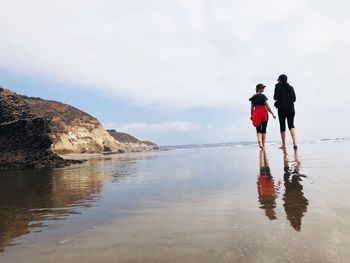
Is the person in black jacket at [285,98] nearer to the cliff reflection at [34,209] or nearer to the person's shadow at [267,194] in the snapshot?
the person's shadow at [267,194]

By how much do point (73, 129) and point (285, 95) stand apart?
61.8 m

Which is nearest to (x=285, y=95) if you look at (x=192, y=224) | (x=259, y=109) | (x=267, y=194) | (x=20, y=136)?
(x=259, y=109)

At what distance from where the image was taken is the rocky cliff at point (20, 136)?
18.7m

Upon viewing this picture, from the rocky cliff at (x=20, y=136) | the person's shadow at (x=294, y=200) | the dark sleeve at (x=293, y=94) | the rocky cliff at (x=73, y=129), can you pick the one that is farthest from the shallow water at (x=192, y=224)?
the rocky cliff at (x=73, y=129)

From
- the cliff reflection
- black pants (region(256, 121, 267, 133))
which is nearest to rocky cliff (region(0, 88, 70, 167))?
black pants (region(256, 121, 267, 133))

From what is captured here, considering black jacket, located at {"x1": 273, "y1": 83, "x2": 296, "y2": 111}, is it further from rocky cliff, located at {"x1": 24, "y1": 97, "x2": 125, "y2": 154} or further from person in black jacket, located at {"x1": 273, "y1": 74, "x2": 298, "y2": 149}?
rocky cliff, located at {"x1": 24, "y1": 97, "x2": 125, "y2": 154}

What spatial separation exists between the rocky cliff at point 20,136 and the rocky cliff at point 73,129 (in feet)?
123

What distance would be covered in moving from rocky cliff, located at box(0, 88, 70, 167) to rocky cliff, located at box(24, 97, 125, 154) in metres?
37.4

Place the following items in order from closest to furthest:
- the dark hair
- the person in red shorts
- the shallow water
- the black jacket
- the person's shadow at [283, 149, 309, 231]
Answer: the shallow water < the person's shadow at [283, 149, 309, 231] < the dark hair < the black jacket < the person in red shorts

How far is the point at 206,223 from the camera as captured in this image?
3.31 meters

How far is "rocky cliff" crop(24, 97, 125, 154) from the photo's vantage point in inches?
2373

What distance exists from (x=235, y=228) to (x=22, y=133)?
18954 millimetres

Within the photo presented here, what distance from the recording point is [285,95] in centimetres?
959

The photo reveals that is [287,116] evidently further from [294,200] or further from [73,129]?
[73,129]
